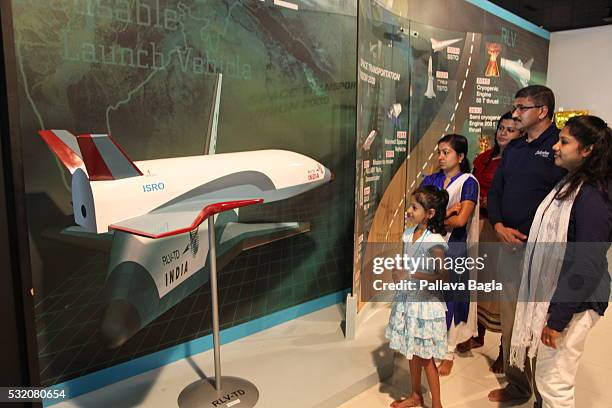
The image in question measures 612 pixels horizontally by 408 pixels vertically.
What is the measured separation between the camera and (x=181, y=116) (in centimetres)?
288

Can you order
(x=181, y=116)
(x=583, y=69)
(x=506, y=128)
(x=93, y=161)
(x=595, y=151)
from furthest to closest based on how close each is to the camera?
(x=583, y=69)
(x=506, y=128)
(x=181, y=116)
(x=595, y=151)
(x=93, y=161)

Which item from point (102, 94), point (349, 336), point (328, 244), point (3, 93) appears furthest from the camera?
point (328, 244)

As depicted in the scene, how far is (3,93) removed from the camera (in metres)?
1.41

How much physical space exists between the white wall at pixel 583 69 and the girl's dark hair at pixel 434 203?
5.78 m

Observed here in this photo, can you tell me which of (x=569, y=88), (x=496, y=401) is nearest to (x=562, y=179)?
(x=496, y=401)

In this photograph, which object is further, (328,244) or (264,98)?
(328,244)

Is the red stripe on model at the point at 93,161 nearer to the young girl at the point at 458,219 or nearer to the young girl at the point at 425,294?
the young girl at the point at 425,294

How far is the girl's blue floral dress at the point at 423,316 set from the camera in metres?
2.29

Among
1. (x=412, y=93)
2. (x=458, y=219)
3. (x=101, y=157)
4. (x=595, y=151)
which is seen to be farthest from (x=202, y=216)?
(x=412, y=93)

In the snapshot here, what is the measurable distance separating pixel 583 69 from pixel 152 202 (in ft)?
23.1

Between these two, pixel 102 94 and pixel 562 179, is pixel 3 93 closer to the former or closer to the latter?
pixel 102 94

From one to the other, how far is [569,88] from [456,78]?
3473mm

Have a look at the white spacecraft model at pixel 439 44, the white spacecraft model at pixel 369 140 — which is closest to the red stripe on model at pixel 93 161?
the white spacecraft model at pixel 369 140

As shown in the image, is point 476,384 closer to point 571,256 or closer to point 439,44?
point 571,256
